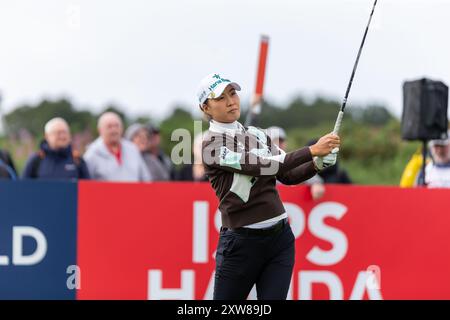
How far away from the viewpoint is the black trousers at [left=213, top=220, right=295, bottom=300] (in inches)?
211

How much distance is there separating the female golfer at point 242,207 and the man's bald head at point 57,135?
3.34 metres

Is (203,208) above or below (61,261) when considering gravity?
above

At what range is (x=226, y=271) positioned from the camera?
539 centimetres

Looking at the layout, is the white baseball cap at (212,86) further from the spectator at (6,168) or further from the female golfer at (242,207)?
the spectator at (6,168)

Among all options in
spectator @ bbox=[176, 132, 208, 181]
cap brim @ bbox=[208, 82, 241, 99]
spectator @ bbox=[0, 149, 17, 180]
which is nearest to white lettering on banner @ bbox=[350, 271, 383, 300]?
spectator @ bbox=[176, 132, 208, 181]

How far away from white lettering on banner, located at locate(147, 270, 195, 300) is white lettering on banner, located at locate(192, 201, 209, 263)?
15 centimetres

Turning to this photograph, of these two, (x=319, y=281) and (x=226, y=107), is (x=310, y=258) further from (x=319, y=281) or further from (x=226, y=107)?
(x=226, y=107)

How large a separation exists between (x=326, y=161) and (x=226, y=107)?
70 cm

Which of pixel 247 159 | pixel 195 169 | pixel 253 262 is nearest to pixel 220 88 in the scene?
pixel 247 159

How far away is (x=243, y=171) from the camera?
5168 mm

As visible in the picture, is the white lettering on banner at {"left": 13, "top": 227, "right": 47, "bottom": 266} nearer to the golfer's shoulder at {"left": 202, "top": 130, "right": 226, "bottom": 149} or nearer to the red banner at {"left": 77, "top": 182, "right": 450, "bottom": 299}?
the red banner at {"left": 77, "top": 182, "right": 450, "bottom": 299}

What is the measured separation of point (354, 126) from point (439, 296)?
2291cm

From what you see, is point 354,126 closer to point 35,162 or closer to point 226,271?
point 35,162
